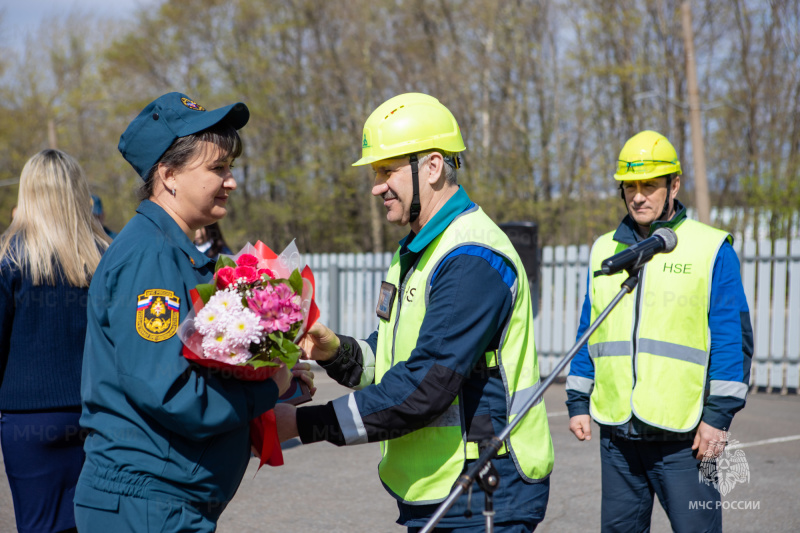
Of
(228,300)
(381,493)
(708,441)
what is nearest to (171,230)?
(228,300)

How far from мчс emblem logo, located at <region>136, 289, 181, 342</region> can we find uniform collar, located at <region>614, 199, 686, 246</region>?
2491 mm

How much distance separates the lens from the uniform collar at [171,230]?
2158 mm

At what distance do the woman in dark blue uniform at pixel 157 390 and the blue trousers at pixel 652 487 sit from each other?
2.00 m

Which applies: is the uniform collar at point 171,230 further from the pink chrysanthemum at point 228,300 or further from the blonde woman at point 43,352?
the blonde woman at point 43,352

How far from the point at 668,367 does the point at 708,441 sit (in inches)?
14.1

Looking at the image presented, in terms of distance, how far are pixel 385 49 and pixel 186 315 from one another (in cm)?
2398

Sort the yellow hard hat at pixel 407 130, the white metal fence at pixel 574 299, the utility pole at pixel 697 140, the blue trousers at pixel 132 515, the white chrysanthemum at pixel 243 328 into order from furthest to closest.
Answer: the utility pole at pixel 697 140
the white metal fence at pixel 574 299
the yellow hard hat at pixel 407 130
the blue trousers at pixel 132 515
the white chrysanthemum at pixel 243 328

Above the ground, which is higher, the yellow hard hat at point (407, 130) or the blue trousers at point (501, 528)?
the yellow hard hat at point (407, 130)

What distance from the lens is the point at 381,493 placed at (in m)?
5.73

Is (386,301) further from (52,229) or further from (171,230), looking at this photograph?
(52,229)

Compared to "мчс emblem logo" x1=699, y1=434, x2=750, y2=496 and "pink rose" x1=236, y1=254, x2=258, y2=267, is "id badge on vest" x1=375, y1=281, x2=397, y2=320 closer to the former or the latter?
"pink rose" x1=236, y1=254, x2=258, y2=267

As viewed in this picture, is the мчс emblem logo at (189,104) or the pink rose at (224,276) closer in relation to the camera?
the pink rose at (224,276)

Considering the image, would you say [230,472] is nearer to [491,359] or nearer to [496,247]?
[491,359]

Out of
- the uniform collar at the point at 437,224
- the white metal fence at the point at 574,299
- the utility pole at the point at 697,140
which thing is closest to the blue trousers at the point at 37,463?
the uniform collar at the point at 437,224
